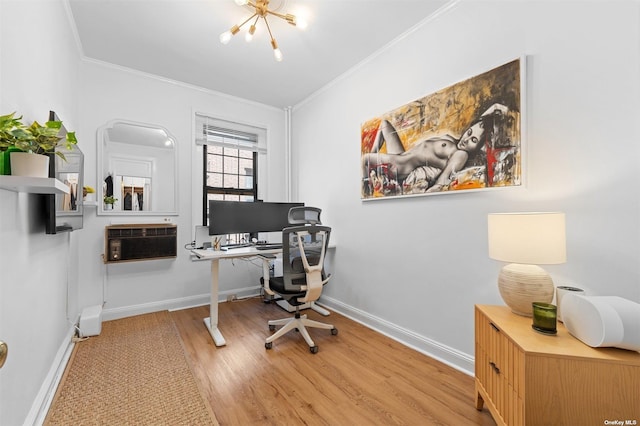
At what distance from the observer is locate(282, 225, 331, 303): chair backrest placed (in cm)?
228

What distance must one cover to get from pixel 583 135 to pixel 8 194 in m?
2.86

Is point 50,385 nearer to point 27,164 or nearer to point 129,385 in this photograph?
point 129,385

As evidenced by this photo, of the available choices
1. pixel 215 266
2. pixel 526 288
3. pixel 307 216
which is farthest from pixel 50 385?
pixel 526 288

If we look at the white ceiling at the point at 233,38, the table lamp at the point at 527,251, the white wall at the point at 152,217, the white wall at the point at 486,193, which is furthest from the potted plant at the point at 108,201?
the table lamp at the point at 527,251

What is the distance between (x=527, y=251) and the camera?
1353 millimetres

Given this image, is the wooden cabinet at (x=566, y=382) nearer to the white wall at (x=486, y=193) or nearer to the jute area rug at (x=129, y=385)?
the white wall at (x=486, y=193)

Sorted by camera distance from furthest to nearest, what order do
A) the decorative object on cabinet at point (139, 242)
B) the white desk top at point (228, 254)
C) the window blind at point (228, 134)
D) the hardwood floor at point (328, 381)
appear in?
the window blind at point (228, 134) → the decorative object on cabinet at point (139, 242) → the white desk top at point (228, 254) → the hardwood floor at point (328, 381)

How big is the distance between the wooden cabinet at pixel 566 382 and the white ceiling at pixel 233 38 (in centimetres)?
239

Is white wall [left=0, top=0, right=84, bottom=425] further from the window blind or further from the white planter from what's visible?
the window blind

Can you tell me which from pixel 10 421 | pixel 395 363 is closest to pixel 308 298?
pixel 395 363

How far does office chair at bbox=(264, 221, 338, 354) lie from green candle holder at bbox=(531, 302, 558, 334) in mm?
1507

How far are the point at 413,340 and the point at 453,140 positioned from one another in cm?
169

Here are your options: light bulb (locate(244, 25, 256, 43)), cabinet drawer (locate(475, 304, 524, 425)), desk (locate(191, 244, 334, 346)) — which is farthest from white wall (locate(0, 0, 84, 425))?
cabinet drawer (locate(475, 304, 524, 425))

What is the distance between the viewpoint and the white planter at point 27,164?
104cm
